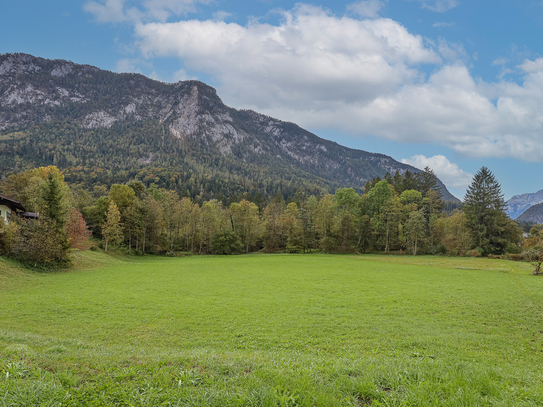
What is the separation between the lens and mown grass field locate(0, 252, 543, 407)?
208 inches

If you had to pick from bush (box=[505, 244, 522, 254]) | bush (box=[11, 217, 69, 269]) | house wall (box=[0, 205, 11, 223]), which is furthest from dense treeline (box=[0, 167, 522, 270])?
bush (box=[11, 217, 69, 269])

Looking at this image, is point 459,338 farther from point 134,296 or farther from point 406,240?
point 406,240

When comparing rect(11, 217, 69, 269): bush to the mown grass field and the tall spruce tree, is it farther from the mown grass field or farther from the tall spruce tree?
the tall spruce tree

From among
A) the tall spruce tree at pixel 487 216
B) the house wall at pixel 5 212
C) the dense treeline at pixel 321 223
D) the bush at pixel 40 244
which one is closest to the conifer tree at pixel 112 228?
the dense treeline at pixel 321 223

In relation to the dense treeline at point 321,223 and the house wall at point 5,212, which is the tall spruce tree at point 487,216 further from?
the house wall at point 5,212

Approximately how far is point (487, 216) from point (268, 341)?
68.7 meters

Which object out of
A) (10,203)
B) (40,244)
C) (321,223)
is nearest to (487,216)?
(321,223)

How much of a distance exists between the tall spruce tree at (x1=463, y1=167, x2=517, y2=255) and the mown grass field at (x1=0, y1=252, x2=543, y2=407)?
36725 mm

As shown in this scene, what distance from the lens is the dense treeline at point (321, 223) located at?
58719 mm

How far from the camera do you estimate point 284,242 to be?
81.0 metres

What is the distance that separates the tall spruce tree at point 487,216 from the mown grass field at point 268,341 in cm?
3673

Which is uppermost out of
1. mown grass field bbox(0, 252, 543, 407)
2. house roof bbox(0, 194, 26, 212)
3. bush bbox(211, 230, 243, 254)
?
house roof bbox(0, 194, 26, 212)

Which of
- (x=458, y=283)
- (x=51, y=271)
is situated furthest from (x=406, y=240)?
(x=51, y=271)

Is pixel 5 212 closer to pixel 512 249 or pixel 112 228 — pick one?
pixel 112 228
